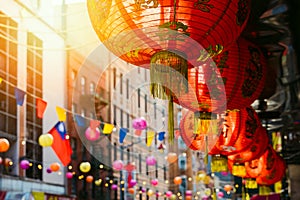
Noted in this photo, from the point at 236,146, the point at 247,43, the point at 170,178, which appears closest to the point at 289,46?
the point at 236,146

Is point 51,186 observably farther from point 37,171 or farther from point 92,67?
point 92,67

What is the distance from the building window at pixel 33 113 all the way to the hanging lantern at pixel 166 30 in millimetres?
15137

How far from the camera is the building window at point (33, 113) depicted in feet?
57.1

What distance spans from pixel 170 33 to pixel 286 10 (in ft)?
9.73

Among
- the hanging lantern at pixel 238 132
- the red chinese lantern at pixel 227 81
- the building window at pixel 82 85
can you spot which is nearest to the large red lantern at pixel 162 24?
the red chinese lantern at pixel 227 81

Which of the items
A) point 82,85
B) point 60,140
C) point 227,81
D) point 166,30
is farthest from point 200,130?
point 82,85

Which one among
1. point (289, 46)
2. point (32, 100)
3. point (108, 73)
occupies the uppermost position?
point (108, 73)

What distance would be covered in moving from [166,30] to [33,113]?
626 inches

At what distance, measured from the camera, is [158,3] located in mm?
2271

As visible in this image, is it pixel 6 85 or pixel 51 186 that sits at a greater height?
pixel 6 85

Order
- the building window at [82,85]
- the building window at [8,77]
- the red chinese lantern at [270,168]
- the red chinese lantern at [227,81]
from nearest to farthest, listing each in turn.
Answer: the red chinese lantern at [227,81], the red chinese lantern at [270,168], the building window at [8,77], the building window at [82,85]

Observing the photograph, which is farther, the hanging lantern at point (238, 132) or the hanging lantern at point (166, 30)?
the hanging lantern at point (238, 132)

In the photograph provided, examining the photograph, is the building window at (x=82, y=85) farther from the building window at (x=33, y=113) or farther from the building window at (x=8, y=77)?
the building window at (x=8, y=77)

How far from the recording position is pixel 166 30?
7.54ft
